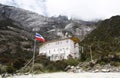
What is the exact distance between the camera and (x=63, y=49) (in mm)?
74375

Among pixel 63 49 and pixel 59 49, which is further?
pixel 59 49

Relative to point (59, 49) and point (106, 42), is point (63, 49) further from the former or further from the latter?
point (106, 42)

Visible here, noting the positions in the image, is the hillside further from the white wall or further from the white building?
the white wall

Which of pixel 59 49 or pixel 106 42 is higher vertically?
pixel 106 42

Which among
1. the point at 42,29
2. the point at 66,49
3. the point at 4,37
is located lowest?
the point at 66,49

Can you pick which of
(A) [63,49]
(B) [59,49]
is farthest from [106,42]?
(B) [59,49]

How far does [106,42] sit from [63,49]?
28472 mm

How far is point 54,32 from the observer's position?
178 meters

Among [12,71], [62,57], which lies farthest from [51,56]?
[12,71]

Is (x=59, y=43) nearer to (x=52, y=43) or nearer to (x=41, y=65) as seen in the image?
(x=52, y=43)

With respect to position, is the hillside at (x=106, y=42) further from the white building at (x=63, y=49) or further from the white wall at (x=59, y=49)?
the white wall at (x=59, y=49)

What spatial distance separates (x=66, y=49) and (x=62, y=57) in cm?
316

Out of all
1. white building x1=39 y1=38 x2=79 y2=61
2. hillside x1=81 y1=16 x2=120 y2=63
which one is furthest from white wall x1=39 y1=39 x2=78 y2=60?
hillside x1=81 y1=16 x2=120 y2=63

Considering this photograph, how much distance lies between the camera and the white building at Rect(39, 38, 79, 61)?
236 feet
